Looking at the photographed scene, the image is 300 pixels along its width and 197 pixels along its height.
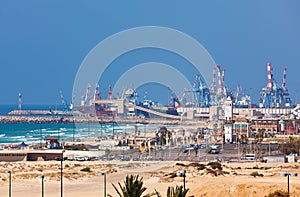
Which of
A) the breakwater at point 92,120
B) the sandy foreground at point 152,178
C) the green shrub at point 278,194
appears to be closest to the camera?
the green shrub at point 278,194

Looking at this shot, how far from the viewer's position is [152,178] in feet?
92.8

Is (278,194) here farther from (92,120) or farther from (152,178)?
(92,120)

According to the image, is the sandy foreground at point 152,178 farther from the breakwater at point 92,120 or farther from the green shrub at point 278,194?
the breakwater at point 92,120

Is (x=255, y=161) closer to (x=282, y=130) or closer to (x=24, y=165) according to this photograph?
(x=24, y=165)

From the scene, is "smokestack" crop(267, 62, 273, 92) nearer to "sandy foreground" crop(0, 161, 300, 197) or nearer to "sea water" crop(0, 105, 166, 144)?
"sea water" crop(0, 105, 166, 144)

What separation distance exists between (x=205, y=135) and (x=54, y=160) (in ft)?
80.5

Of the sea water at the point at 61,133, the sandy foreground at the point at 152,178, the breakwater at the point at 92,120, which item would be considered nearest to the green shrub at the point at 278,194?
the sandy foreground at the point at 152,178

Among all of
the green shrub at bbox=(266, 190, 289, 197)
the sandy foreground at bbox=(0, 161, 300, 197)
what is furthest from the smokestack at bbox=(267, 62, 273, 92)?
the green shrub at bbox=(266, 190, 289, 197)

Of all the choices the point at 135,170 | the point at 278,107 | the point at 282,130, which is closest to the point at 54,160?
the point at 135,170

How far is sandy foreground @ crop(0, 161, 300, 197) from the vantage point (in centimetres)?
2234

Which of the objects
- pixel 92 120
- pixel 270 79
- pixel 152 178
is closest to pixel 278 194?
pixel 152 178

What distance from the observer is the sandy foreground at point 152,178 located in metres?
22.3

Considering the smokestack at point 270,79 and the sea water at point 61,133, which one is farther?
the smokestack at point 270,79

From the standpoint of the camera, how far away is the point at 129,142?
2015 inches
